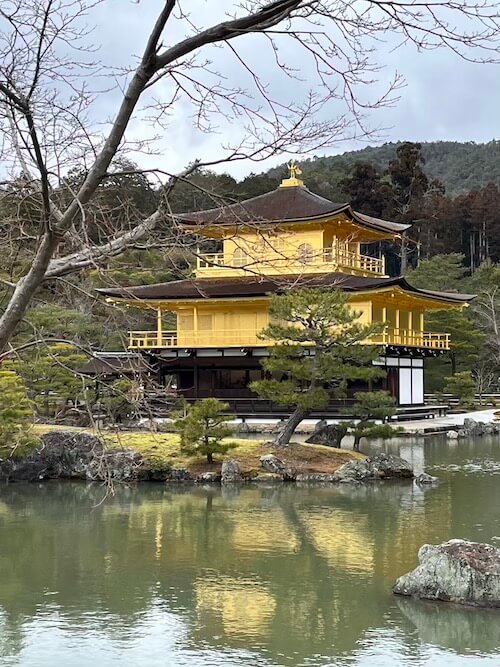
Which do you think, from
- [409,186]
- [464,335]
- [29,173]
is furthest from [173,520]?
[409,186]

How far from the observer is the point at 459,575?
6227 mm

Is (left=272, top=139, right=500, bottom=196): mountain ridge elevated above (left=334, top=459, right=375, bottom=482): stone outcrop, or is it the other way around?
(left=272, top=139, right=500, bottom=196): mountain ridge

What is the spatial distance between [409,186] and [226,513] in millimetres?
33131

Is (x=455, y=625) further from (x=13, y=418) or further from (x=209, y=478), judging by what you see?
(x=13, y=418)

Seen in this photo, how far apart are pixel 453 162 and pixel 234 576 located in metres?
64.1

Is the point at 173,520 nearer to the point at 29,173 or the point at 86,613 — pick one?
the point at 86,613

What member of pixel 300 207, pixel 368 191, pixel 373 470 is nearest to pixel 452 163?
pixel 368 191

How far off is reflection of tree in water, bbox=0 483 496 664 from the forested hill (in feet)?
146

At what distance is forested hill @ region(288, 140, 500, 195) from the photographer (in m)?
60.5

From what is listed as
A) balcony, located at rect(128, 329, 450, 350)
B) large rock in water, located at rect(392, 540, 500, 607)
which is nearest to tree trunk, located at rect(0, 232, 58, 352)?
large rock in water, located at rect(392, 540, 500, 607)

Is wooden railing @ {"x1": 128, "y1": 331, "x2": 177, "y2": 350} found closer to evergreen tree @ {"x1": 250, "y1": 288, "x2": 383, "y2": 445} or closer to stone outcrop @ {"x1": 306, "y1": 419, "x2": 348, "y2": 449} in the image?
stone outcrop @ {"x1": 306, "y1": 419, "x2": 348, "y2": 449}

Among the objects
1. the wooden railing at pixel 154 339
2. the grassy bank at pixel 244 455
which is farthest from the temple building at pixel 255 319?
the grassy bank at pixel 244 455

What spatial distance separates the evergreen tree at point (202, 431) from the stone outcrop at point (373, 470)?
68.9 inches

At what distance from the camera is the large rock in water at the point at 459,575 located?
20.1 feet
